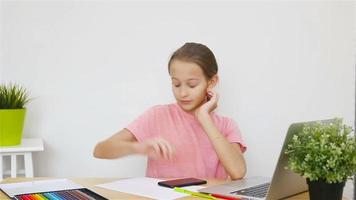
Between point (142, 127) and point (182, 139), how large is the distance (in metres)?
0.17

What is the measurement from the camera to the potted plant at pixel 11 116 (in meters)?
1.79

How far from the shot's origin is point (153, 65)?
2.09 metres

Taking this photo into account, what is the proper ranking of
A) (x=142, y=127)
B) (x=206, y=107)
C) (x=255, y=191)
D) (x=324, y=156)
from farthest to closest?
(x=142, y=127)
(x=206, y=107)
(x=255, y=191)
(x=324, y=156)

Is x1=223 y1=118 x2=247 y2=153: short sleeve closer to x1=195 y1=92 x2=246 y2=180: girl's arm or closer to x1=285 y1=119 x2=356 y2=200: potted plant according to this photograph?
x1=195 y1=92 x2=246 y2=180: girl's arm

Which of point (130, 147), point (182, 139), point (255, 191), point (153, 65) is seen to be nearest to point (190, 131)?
point (182, 139)

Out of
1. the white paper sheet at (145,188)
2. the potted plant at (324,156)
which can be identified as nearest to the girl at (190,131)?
the white paper sheet at (145,188)

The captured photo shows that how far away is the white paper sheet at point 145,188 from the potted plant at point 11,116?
0.68 metres

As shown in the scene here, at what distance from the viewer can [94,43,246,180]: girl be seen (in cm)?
156

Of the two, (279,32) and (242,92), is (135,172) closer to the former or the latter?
(242,92)

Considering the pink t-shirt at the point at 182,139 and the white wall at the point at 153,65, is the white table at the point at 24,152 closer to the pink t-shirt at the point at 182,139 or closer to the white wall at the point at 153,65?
the white wall at the point at 153,65

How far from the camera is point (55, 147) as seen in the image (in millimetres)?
2055

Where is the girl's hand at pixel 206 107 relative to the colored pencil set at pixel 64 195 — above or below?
above

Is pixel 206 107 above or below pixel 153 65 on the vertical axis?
below

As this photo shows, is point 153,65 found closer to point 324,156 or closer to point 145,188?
point 145,188
